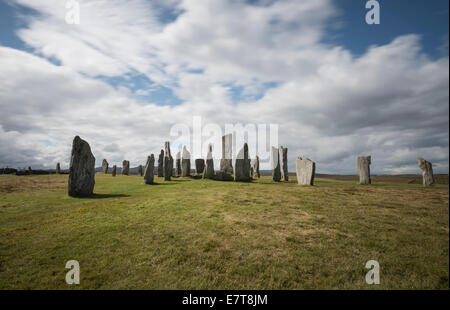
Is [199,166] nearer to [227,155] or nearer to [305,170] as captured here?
[227,155]

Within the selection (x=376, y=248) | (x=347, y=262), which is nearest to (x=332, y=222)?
(x=376, y=248)

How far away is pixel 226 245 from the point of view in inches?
268

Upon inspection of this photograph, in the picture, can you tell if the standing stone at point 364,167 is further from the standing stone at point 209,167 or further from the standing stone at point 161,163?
the standing stone at point 161,163

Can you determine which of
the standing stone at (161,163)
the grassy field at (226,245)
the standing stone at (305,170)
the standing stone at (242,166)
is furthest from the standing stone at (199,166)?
the grassy field at (226,245)

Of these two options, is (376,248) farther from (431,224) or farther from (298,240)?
(431,224)

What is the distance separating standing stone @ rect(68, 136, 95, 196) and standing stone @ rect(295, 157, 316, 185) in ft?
58.5

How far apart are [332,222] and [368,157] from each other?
16130mm

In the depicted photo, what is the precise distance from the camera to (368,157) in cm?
2141

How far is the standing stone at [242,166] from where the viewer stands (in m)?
24.0

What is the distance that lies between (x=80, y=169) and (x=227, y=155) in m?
16.1

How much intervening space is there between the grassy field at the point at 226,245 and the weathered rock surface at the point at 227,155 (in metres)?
15.0

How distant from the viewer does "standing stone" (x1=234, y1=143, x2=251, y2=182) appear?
23953 millimetres

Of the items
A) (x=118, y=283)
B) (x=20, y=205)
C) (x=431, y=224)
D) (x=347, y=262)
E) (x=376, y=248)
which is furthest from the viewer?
(x=20, y=205)
